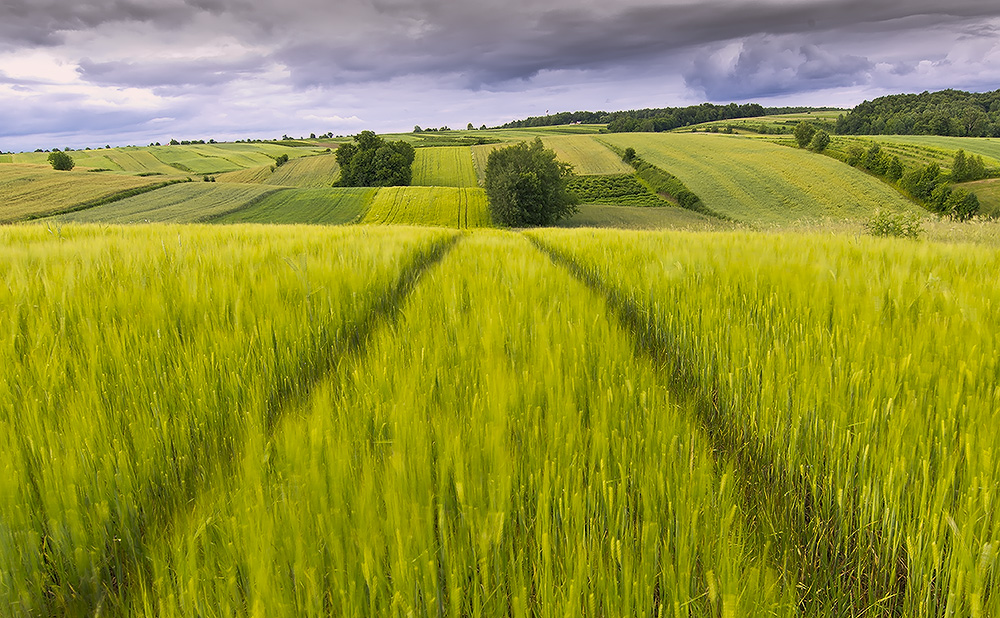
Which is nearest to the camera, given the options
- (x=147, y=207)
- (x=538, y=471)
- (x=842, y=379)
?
(x=538, y=471)

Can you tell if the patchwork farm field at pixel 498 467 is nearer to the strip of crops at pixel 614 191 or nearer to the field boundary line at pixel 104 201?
the strip of crops at pixel 614 191

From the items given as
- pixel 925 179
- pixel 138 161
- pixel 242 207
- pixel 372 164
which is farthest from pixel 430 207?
pixel 138 161

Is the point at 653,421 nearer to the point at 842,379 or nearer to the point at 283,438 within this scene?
the point at 842,379

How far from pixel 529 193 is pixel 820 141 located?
4946cm

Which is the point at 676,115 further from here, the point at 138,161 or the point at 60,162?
the point at 60,162

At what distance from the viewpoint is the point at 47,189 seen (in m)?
50.8

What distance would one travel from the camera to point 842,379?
1040 mm

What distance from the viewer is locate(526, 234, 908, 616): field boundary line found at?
0.67 metres

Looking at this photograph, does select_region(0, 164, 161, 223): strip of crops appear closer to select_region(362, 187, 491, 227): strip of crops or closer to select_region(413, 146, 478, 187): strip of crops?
select_region(362, 187, 491, 227): strip of crops

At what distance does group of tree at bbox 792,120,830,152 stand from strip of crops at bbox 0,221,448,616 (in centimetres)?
8208

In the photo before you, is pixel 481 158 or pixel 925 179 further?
pixel 481 158

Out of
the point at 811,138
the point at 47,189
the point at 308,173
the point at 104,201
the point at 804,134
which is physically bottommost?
the point at 104,201

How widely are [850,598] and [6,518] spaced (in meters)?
1.30

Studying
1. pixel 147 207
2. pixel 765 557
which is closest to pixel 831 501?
pixel 765 557
